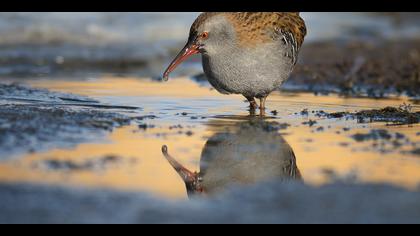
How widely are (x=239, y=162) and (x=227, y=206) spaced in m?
1.19

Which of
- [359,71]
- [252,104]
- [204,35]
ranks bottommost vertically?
[252,104]

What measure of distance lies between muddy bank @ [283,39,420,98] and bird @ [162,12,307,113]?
6.93 feet

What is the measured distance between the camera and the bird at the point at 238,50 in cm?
788

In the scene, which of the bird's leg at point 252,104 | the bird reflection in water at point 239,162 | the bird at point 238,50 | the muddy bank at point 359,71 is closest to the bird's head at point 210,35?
the bird at point 238,50

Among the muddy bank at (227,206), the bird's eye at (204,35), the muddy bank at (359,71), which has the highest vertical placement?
the bird's eye at (204,35)

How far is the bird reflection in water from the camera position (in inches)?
209

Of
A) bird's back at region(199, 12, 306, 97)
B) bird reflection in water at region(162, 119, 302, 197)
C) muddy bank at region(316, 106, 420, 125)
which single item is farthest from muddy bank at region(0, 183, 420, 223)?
bird's back at region(199, 12, 306, 97)

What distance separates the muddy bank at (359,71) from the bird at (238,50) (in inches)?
83.2

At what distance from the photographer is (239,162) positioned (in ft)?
19.0

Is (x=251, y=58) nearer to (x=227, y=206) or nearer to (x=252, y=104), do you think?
(x=252, y=104)

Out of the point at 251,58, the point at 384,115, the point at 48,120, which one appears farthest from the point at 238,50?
the point at 48,120

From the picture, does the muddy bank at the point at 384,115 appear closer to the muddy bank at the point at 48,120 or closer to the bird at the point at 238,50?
the bird at the point at 238,50

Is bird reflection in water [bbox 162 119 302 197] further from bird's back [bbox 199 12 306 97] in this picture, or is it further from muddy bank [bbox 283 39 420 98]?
muddy bank [bbox 283 39 420 98]

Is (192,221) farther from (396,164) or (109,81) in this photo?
(109,81)
